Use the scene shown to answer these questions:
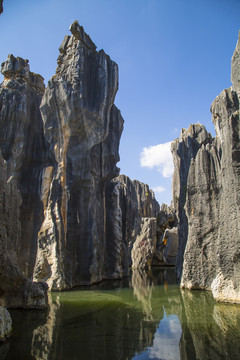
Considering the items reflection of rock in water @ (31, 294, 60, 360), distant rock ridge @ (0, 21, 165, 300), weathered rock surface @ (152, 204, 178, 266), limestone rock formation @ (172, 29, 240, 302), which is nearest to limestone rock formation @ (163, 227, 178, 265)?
weathered rock surface @ (152, 204, 178, 266)

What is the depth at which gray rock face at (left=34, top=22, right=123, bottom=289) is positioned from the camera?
14.1m

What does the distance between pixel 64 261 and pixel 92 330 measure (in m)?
8.15

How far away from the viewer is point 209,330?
5926 mm

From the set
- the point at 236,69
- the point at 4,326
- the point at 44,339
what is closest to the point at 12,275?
the point at 4,326

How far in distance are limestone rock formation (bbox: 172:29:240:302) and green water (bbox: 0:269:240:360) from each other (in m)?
1.16

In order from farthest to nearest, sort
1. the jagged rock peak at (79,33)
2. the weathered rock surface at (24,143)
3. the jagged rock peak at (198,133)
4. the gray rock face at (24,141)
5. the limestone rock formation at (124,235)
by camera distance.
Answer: the jagged rock peak at (198,133) → the limestone rock formation at (124,235) → the gray rock face at (24,141) → the weathered rock surface at (24,143) → the jagged rock peak at (79,33)

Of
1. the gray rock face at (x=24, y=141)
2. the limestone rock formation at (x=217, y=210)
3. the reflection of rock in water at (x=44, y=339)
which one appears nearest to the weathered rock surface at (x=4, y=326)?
the reflection of rock in water at (x=44, y=339)

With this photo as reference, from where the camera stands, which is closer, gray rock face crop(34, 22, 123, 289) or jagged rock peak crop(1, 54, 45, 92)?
gray rock face crop(34, 22, 123, 289)

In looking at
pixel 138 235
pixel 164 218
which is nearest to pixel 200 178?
pixel 138 235

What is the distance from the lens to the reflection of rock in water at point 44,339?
15.3 ft

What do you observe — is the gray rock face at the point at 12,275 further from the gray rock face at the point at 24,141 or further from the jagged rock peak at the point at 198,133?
the jagged rock peak at the point at 198,133

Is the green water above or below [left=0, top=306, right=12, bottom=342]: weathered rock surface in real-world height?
below

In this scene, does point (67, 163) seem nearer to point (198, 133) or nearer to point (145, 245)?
point (198, 133)

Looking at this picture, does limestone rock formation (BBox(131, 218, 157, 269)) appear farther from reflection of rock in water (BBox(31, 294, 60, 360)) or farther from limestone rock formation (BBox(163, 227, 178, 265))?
reflection of rock in water (BBox(31, 294, 60, 360))
